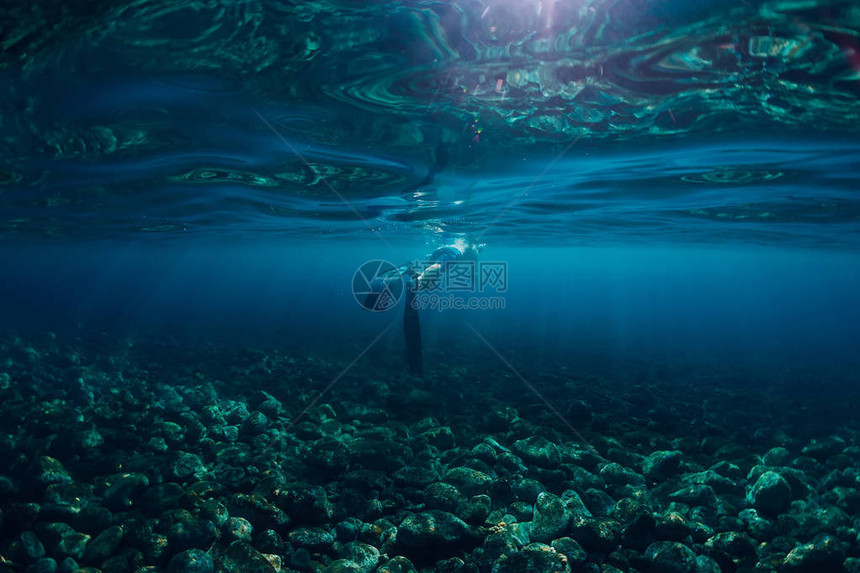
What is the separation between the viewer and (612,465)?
6355 mm

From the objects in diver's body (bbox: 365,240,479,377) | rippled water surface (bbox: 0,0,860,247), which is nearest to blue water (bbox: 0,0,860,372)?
rippled water surface (bbox: 0,0,860,247)

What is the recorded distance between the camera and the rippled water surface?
5336mm

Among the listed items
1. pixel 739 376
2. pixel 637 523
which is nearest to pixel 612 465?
pixel 637 523

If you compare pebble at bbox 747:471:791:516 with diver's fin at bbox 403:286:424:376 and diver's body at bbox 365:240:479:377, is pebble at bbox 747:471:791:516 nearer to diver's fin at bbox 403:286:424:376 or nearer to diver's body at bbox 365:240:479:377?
diver's body at bbox 365:240:479:377

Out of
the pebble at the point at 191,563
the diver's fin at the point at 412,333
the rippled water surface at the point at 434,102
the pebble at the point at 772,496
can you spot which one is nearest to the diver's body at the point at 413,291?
the diver's fin at the point at 412,333

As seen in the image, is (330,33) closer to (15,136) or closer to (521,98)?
(521,98)

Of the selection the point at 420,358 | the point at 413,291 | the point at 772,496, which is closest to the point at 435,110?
the point at 413,291

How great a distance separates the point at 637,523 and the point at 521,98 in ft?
21.1

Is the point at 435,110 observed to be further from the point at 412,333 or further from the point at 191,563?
the point at 191,563

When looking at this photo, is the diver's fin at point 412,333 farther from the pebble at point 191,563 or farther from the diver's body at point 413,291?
the pebble at point 191,563

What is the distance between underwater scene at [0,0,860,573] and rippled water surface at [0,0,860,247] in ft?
0.21

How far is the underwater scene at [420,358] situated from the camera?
460 centimetres

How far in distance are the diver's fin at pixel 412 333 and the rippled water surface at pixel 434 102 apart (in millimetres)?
3623

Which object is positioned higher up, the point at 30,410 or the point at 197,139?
the point at 197,139
